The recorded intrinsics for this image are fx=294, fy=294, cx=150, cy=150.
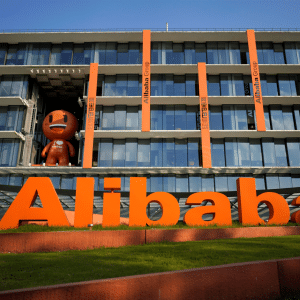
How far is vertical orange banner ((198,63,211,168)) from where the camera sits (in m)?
28.3

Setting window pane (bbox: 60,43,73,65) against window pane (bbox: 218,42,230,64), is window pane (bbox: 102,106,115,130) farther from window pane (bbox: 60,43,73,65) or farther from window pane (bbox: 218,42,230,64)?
window pane (bbox: 218,42,230,64)

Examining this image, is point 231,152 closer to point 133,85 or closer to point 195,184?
point 195,184

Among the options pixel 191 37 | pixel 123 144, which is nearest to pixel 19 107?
pixel 123 144

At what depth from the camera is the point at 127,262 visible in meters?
7.88

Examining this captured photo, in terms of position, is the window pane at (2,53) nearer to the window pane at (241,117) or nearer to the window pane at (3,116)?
the window pane at (3,116)

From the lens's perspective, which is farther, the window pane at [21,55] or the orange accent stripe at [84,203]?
the window pane at [21,55]

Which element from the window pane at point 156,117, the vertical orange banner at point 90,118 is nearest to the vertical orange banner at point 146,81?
the window pane at point 156,117

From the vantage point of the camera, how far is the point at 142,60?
31.3m

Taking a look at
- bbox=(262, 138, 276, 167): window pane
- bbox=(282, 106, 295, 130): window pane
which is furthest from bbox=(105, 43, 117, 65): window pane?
bbox=(282, 106, 295, 130): window pane

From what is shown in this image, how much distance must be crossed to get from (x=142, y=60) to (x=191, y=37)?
5.97 metres

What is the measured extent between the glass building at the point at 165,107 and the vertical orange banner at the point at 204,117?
2.21 ft

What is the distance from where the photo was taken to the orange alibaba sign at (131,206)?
14.2m

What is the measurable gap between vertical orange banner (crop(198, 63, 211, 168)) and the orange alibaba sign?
12.0 meters

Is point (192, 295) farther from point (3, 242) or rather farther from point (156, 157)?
point (156, 157)
